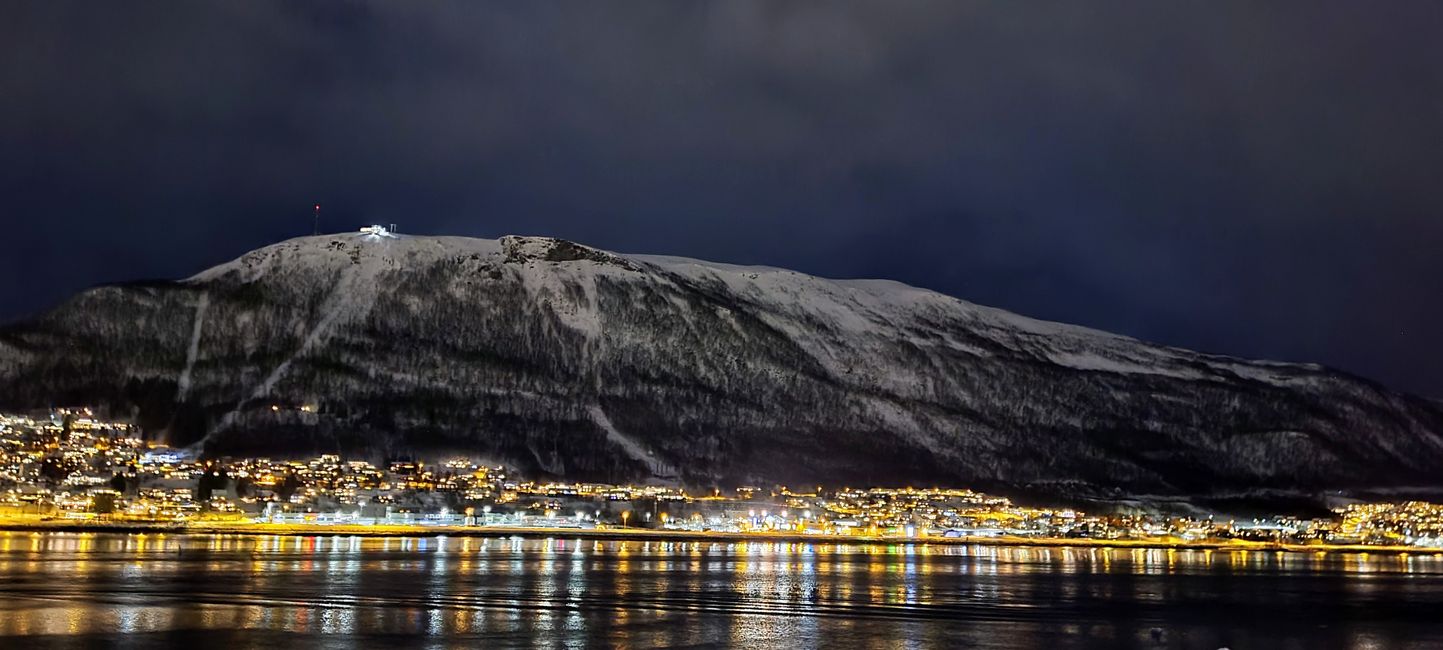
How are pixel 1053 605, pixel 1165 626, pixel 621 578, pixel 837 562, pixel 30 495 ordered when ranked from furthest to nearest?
pixel 30 495, pixel 837 562, pixel 621 578, pixel 1053 605, pixel 1165 626

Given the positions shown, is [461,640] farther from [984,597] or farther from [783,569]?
[783,569]

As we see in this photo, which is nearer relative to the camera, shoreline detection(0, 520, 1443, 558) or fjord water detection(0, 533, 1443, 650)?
fjord water detection(0, 533, 1443, 650)

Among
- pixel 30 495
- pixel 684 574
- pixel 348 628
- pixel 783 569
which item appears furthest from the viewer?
pixel 30 495

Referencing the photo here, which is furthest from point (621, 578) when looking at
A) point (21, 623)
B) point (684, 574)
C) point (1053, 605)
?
point (21, 623)

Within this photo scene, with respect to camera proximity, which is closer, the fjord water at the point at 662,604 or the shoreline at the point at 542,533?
the fjord water at the point at 662,604
